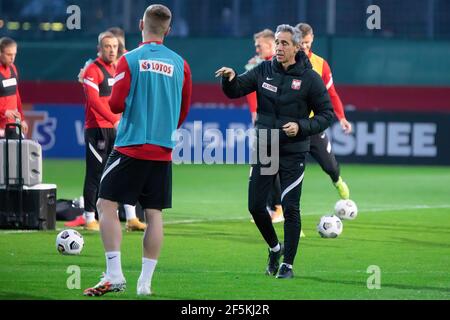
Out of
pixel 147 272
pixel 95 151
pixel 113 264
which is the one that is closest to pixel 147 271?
pixel 147 272

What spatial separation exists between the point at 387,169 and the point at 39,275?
1546 centimetres

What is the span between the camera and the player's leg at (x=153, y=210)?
10203 millimetres

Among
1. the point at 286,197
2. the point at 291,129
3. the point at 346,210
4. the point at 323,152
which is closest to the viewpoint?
the point at 291,129

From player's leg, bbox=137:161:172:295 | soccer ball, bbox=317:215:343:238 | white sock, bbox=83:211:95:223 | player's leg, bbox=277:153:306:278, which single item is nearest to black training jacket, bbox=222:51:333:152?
player's leg, bbox=277:153:306:278

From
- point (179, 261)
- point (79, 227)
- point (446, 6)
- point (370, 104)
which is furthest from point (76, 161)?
point (179, 261)

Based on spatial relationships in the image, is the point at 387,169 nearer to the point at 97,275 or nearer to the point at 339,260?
the point at 339,260

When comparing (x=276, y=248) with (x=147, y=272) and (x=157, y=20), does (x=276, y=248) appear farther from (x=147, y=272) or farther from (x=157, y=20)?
(x=157, y=20)

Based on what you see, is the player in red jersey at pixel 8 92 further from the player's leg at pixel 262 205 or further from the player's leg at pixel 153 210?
the player's leg at pixel 153 210

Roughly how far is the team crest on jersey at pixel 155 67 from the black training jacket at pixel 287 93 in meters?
1.38

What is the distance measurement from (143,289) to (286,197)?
1.94 m

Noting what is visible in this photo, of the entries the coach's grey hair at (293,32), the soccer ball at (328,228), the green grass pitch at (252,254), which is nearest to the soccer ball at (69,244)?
the green grass pitch at (252,254)

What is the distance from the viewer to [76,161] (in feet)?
88.9

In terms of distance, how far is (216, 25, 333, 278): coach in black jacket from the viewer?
1138 cm

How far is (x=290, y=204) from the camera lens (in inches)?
450
